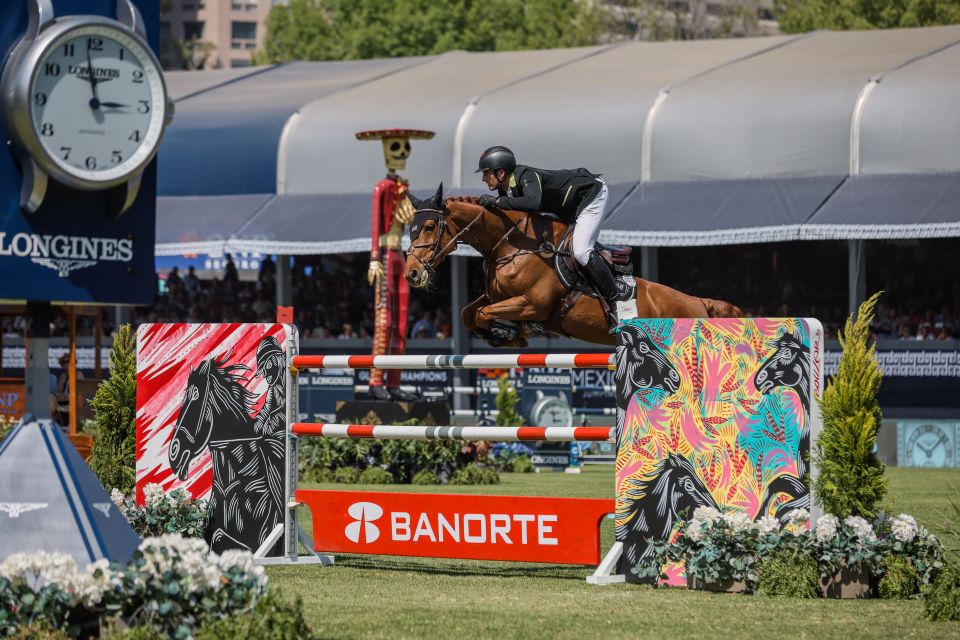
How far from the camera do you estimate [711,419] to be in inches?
308

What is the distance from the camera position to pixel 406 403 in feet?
54.3

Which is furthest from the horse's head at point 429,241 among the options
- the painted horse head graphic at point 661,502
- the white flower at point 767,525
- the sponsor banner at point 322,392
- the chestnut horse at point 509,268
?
the sponsor banner at point 322,392

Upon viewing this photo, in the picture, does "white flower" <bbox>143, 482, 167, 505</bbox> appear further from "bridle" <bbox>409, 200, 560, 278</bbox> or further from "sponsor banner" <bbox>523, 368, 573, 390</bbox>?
"sponsor banner" <bbox>523, 368, 573, 390</bbox>

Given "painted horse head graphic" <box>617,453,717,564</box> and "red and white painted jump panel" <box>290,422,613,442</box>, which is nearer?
"painted horse head graphic" <box>617,453,717,564</box>

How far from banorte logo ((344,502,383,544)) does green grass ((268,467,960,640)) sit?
19 centimetres

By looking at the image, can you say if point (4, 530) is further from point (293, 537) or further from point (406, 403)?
point (406, 403)

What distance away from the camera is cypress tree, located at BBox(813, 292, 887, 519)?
7375mm

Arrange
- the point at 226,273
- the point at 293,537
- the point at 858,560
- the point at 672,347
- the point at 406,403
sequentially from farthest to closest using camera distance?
the point at 226,273 < the point at 406,403 < the point at 293,537 < the point at 672,347 < the point at 858,560

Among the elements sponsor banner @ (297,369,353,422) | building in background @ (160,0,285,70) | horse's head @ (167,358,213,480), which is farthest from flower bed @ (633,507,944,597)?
building in background @ (160,0,285,70)

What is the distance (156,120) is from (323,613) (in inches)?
95.7

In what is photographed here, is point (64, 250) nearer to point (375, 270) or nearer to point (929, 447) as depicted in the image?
point (375, 270)

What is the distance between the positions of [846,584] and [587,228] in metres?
3.95

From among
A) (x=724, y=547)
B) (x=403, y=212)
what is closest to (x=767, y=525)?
(x=724, y=547)

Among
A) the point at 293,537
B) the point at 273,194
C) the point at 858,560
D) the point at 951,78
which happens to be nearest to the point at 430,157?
the point at 273,194
